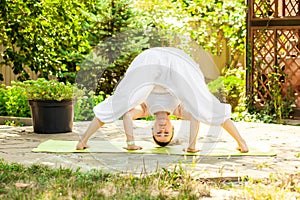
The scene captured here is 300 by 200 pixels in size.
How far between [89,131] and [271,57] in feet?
16.2

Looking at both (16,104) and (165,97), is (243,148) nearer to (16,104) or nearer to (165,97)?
(165,97)

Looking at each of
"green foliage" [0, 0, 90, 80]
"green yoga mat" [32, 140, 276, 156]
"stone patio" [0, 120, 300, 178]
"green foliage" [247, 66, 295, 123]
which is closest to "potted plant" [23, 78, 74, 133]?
"stone patio" [0, 120, 300, 178]

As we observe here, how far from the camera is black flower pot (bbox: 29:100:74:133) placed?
7.67 metres

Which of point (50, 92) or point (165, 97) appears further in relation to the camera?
point (50, 92)

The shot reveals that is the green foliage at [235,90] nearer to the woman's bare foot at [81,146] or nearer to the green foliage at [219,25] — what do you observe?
the green foliage at [219,25]

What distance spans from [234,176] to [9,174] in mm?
1608

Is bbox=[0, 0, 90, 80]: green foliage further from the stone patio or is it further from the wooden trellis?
the wooden trellis

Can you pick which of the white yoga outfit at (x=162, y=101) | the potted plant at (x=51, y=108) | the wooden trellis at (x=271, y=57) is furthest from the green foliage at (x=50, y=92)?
the wooden trellis at (x=271, y=57)

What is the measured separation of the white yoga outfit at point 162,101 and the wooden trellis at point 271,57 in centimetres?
414

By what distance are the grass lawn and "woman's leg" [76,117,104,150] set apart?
1.06 m

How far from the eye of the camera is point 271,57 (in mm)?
10453

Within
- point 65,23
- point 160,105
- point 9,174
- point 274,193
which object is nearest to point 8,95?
point 65,23

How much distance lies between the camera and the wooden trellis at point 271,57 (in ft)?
32.5

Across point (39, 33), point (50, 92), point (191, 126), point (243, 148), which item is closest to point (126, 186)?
point (191, 126)
